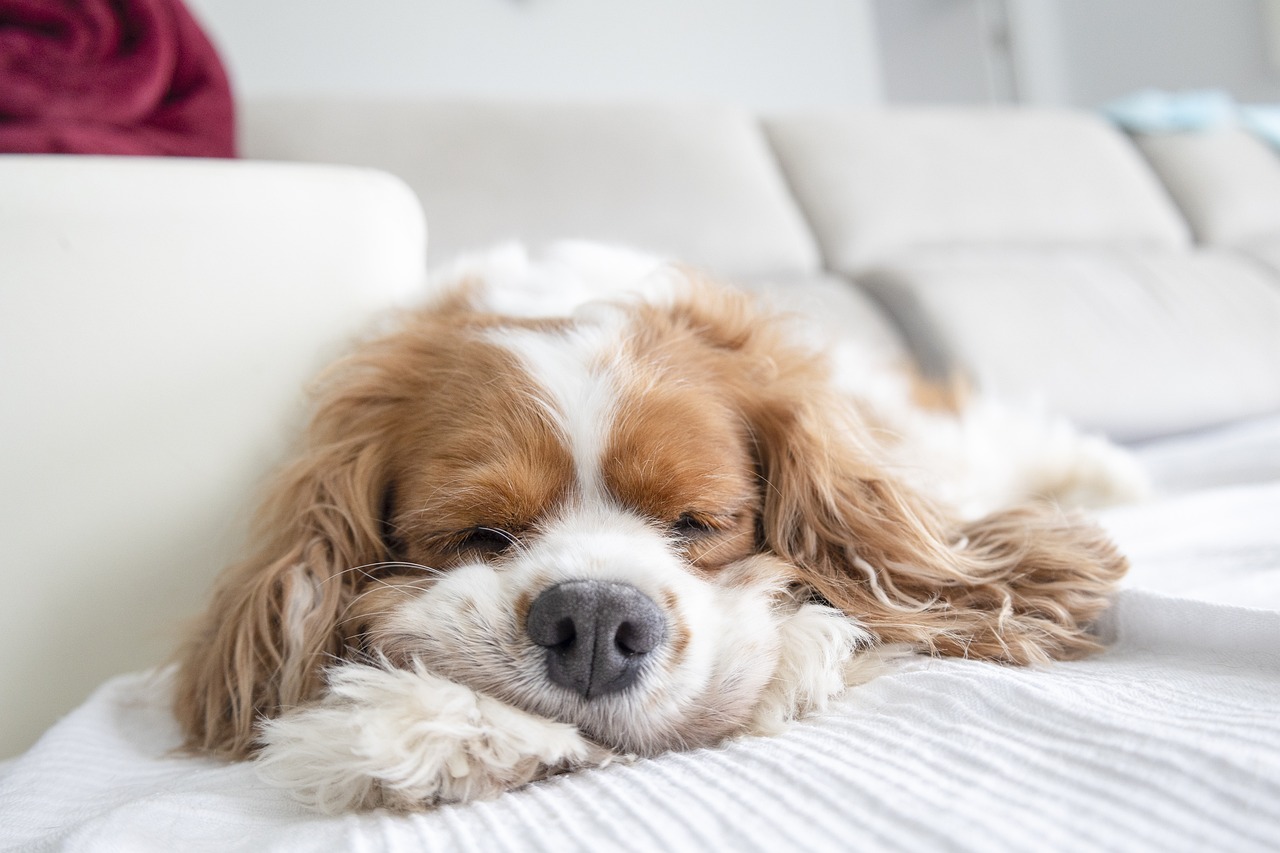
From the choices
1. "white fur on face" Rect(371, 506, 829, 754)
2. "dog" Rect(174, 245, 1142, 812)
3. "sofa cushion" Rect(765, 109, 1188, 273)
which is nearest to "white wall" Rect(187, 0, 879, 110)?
"sofa cushion" Rect(765, 109, 1188, 273)

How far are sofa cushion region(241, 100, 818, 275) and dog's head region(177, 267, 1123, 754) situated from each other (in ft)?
4.21

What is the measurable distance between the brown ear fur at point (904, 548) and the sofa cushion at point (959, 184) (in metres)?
1.90

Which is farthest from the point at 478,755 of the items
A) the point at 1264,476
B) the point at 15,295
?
the point at 1264,476

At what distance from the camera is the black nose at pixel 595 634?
1052 millimetres

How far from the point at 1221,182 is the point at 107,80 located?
420 cm

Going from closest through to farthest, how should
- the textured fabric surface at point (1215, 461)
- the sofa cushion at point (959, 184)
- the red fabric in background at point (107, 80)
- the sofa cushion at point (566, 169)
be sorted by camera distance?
the red fabric in background at point (107, 80) → the textured fabric surface at point (1215, 461) → the sofa cushion at point (566, 169) → the sofa cushion at point (959, 184)

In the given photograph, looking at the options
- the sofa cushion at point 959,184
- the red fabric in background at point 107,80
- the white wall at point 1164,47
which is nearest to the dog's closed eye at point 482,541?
the red fabric in background at point 107,80

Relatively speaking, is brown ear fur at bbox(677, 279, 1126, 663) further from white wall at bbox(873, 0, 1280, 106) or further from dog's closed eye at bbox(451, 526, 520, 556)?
white wall at bbox(873, 0, 1280, 106)

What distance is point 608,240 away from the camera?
291 centimetres

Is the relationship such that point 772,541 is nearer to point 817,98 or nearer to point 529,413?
point 529,413

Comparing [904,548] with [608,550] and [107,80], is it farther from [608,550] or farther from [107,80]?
[107,80]

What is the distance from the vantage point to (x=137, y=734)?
132 centimetres

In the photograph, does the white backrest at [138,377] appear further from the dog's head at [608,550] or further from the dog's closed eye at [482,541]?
the dog's closed eye at [482,541]

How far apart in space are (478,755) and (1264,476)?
77.3 inches
